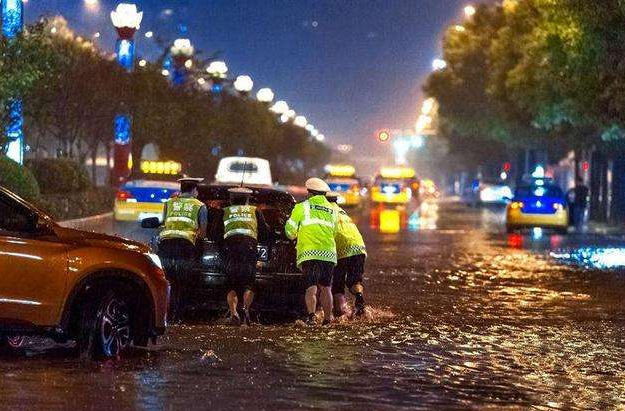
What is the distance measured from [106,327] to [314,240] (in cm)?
337

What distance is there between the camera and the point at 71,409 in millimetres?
9094

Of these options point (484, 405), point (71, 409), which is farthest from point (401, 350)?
point (71, 409)

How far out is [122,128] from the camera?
1752 inches

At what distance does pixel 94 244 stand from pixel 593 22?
22.2 metres

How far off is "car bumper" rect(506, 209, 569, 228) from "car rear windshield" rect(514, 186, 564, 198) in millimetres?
501

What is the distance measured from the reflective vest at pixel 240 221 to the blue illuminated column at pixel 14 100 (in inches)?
469

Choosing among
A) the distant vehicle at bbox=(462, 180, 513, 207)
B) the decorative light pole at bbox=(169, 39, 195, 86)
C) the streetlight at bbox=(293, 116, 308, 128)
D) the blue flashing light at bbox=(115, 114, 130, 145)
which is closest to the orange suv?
the blue flashing light at bbox=(115, 114, 130, 145)

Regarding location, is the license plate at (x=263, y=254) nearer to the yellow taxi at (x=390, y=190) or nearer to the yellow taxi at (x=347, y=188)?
the yellow taxi at (x=347, y=188)

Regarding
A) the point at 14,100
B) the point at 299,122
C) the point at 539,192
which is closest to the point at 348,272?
the point at 14,100

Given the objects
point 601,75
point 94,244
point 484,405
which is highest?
point 601,75

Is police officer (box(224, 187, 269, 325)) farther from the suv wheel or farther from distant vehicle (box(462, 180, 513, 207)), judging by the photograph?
distant vehicle (box(462, 180, 513, 207))

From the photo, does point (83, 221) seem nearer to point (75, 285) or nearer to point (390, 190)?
point (75, 285)

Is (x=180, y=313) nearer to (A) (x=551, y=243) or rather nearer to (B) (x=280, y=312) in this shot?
(B) (x=280, y=312)

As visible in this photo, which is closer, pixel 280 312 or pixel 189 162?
pixel 280 312
